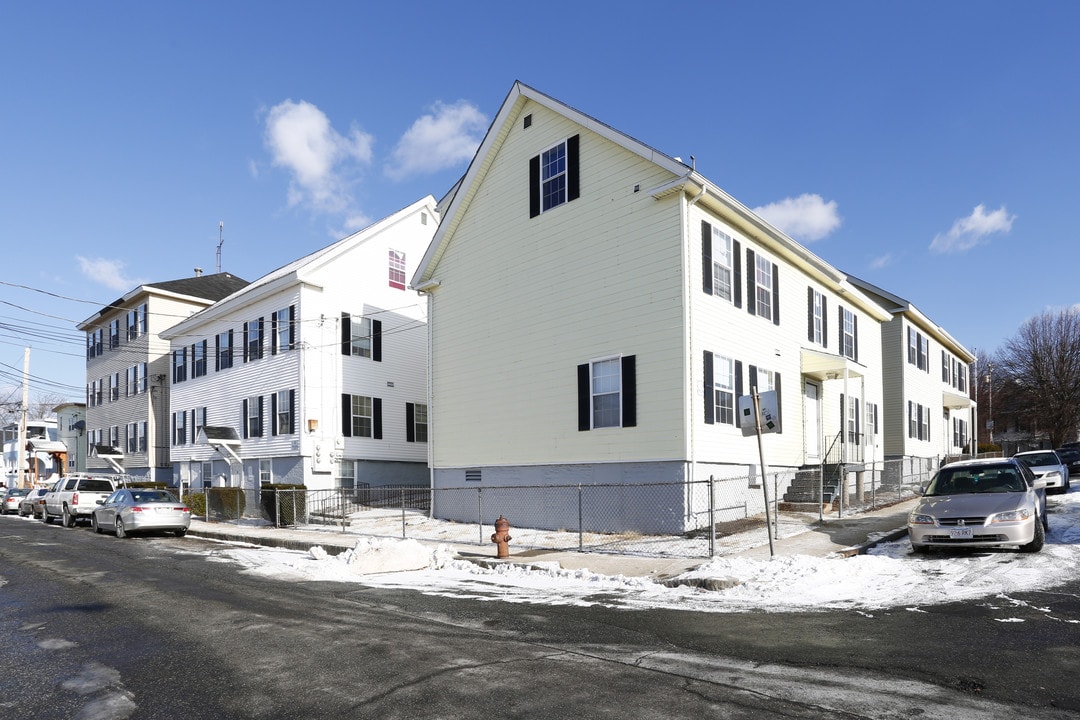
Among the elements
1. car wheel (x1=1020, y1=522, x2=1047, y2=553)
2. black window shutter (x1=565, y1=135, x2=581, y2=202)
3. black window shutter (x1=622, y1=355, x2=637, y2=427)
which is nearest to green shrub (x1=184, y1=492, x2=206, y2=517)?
black window shutter (x1=622, y1=355, x2=637, y2=427)

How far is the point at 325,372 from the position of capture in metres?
28.8

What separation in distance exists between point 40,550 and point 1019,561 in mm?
20239

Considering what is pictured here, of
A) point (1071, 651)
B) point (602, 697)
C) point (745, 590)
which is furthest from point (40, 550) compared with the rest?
point (1071, 651)

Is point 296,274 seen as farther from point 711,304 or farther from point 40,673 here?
point 40,673

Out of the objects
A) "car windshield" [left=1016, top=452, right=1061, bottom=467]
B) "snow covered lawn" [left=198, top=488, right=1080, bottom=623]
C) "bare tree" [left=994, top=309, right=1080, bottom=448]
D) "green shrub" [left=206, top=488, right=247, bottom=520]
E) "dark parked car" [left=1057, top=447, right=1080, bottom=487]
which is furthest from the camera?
"bare tree" [left=994, top=309, right=1080, bottom=448]

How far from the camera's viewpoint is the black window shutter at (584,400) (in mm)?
18719

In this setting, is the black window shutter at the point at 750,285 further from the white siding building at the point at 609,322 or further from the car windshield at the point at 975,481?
the car windshield at the point at 975,481

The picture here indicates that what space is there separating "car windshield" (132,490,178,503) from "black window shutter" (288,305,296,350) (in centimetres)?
772

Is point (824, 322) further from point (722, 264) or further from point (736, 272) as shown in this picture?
point (722, 264)

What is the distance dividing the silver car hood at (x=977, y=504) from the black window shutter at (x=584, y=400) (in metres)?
7.81

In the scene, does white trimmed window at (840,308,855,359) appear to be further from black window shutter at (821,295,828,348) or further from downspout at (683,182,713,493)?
downspout at (683,182,713,493)

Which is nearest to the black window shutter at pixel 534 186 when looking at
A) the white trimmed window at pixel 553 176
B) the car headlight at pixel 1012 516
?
the white trimmed window at pixel 553 176

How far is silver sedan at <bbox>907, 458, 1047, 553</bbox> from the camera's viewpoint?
11906 mm

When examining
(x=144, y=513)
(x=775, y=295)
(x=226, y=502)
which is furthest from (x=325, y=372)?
(x=775, y=295)
